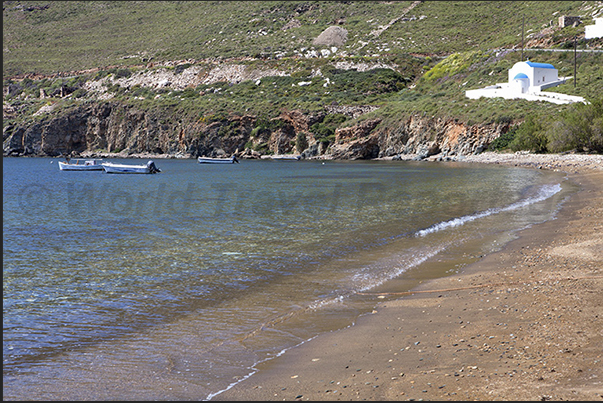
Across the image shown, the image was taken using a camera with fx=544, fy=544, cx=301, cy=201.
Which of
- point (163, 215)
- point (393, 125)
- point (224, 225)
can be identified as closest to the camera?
point (224, 225)

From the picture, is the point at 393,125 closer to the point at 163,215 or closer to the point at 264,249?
the point at 163,215

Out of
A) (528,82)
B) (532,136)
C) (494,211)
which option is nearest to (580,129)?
(532,136)

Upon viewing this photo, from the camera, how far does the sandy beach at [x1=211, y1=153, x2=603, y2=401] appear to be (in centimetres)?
536

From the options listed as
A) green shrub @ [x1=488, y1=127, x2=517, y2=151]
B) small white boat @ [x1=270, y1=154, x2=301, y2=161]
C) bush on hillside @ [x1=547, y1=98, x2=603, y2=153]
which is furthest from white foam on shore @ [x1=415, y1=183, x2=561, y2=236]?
small white boat @ [x1=270, y1=154, x2=301, y2=161]

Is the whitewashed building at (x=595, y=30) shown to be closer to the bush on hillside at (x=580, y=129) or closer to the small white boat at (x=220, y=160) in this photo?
the bush on hillside at (x=580, y=129)

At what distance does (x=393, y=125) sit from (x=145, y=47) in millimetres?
67722

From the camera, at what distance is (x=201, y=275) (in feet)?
39.5

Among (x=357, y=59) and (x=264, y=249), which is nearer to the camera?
(x=264, y=249)

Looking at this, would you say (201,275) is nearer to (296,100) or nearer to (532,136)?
(532,136)

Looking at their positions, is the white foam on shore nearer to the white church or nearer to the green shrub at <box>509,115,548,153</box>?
the green shrub at <box>509,115,548,153</box>

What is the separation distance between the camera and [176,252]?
48.4 feet

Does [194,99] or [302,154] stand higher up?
[194,99]

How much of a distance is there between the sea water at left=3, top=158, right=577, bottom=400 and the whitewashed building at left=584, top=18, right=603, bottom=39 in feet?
221

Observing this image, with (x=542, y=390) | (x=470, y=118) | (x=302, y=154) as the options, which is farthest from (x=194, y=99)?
(x=542, y=390)
